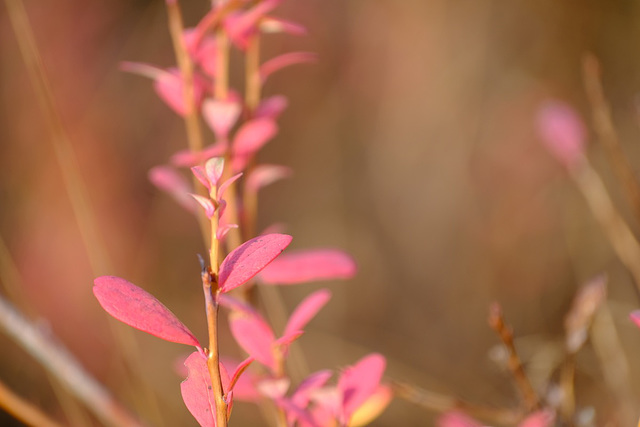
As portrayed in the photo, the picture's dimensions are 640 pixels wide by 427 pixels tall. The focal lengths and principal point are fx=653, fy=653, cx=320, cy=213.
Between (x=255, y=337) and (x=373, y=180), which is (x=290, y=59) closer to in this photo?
(x=255, y=337)

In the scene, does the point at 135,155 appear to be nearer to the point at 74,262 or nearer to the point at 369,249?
the point at 74,262

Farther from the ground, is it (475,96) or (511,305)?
(475,96)

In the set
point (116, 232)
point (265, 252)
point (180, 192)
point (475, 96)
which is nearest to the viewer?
point (265, 252)

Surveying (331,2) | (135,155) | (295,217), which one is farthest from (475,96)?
(135,155)

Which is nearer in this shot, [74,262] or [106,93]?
[74,262]

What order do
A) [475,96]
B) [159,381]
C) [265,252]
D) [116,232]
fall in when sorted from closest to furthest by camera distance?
[265,252]
[159,381]
[116,232]
[475,96]

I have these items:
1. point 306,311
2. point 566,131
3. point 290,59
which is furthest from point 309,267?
point 566,131

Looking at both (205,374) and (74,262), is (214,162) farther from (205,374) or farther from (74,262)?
(74,262)

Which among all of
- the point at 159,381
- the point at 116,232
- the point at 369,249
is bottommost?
the point at 159,381

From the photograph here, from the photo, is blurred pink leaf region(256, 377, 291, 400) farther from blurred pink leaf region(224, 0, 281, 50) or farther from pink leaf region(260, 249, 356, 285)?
blurred pink leaf region(224, 0, 281, 50)
